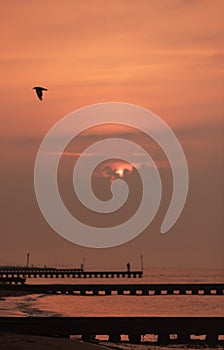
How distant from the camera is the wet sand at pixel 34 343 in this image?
26.8 meters

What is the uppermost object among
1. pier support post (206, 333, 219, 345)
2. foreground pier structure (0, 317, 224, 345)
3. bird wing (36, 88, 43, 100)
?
bird wing (36, 88, 43, 100)

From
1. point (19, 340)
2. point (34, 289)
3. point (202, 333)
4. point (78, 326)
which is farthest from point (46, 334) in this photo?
point (34, 289)

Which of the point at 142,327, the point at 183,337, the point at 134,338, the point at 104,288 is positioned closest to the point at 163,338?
the point at 183,337

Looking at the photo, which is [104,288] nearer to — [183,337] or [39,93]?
[183,337]

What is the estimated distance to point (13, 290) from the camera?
10569 cm

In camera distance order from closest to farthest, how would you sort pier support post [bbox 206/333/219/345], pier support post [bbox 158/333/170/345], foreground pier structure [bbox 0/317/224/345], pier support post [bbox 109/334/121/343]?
foreground pier structure [bbox 0/317/224/345] < pier support post [bbox 109/334/121/343] < pier support post [bbox 158/333/170/345] < pier support post [bbox 206/333/219/345]

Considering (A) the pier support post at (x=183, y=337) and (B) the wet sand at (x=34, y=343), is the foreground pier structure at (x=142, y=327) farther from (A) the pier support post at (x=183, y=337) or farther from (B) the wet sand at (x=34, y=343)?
(B) the wet sand at (x=34, y=343)

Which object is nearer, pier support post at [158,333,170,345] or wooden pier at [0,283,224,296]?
pier support post at [158,333,170,345]

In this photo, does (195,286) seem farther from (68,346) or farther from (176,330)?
(68,346)

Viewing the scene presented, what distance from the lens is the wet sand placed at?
88.0 feet

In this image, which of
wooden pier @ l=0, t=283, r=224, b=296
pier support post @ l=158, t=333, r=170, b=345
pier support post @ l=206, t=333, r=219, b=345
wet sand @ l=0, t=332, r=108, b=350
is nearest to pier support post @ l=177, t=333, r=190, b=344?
pier support post @ l=158, t=333, r=170, b=345

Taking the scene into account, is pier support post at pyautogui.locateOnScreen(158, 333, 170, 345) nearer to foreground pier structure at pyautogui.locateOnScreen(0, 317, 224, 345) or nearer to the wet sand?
foreground pier structure at pyautogui.locateOnScreen(0, 317, 224, 345)

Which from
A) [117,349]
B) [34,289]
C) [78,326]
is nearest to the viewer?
[117,349]

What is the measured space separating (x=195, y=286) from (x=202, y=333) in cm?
7234
